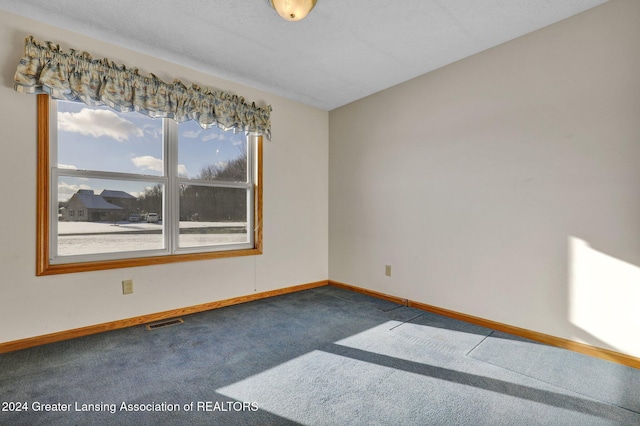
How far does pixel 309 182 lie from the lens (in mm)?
4125

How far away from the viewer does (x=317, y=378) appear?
1.90 meters

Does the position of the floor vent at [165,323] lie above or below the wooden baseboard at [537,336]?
below

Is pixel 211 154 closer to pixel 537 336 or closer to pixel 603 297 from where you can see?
pixel 537 336

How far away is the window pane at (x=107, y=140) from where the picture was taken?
8.25 feet

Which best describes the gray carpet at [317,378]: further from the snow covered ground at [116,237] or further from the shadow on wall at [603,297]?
the snow covered ground at [116,237]

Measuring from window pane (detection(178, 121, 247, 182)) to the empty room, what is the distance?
2 cm

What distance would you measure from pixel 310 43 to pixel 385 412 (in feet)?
8.97

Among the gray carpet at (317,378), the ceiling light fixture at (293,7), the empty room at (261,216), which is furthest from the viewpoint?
the ceiling light fixture at (293,7)

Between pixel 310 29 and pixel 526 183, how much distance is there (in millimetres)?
2154

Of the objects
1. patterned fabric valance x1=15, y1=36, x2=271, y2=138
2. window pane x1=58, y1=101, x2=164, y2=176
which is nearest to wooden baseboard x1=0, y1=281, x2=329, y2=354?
window pane x1=58, y1=101, x2=164, y2=176

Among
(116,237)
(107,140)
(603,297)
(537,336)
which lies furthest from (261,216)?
(603,297)

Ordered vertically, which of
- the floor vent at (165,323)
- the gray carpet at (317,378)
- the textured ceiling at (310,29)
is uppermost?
the textured ceiling at (310,29)

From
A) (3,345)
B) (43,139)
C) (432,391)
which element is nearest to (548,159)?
(432,391)

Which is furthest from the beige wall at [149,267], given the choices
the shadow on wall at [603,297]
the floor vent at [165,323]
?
the shadow on wall at [603,297]
